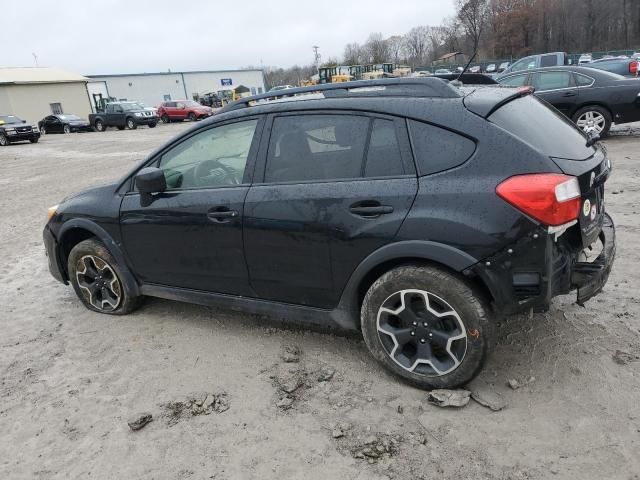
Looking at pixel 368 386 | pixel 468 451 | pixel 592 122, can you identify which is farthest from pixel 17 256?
pixel 592 122

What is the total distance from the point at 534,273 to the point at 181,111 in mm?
35912

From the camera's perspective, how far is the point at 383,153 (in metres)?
2.92

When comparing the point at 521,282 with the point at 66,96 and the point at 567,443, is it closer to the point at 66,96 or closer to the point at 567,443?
the point at 567,443

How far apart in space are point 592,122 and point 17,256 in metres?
10.3

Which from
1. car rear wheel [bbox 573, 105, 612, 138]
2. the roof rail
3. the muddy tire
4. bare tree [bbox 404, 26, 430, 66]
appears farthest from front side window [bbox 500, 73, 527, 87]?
bare tree [bbox 404, 26, 430, 66]

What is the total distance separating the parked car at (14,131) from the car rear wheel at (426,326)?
27927 millimetres

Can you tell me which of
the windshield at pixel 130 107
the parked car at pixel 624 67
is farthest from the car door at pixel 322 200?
the windshield at pixel 130 107

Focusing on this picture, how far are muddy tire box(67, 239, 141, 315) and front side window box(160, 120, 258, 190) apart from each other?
95 cm

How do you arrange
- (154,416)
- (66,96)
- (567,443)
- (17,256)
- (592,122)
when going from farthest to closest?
(66,96) → (592,122) → (17,256) → (154,416) → (567,443)

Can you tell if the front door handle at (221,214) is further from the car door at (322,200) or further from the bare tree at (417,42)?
the bare tree at (417,42)

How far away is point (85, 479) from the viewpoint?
2510mm

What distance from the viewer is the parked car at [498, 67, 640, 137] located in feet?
31.5

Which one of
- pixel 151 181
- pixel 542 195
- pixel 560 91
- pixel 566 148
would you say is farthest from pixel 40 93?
pixel 542 195

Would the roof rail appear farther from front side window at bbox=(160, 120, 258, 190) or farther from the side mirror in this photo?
the side mirror
